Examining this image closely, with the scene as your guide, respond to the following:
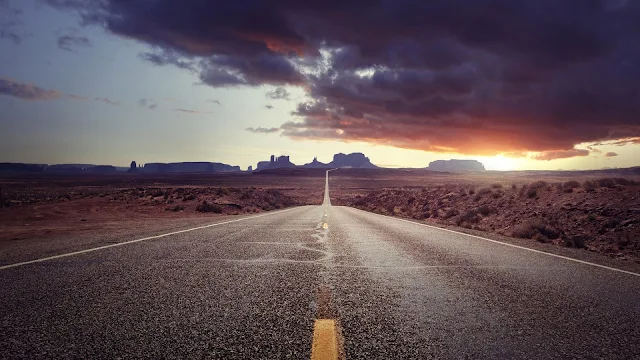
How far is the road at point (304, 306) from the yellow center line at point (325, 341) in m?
0.07

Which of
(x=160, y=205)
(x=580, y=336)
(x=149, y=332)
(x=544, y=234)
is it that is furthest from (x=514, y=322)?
(x=160, y=205)

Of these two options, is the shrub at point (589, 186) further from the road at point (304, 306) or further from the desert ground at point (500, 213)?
the road at point (304, 306)

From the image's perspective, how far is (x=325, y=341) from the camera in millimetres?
2742

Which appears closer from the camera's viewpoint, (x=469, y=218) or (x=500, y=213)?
(x=500, y=213)

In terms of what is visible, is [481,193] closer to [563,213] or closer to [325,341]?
[563,213]

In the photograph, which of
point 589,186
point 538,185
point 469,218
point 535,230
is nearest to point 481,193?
point 538,185

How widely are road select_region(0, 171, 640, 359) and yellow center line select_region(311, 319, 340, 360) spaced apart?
0.07 m

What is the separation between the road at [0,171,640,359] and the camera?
2.71m

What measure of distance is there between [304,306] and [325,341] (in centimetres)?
97

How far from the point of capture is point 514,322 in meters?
3.36

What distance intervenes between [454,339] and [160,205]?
2724cm

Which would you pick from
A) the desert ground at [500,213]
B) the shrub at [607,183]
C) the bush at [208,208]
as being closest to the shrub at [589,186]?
the desert ground at [500,213]

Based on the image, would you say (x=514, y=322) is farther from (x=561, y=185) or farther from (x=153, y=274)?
(x=561, y=185)

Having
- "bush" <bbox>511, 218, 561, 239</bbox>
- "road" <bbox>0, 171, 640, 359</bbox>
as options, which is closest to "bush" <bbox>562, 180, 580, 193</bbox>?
"bush" <bbox>511, 218, 561, 239</bbox>
